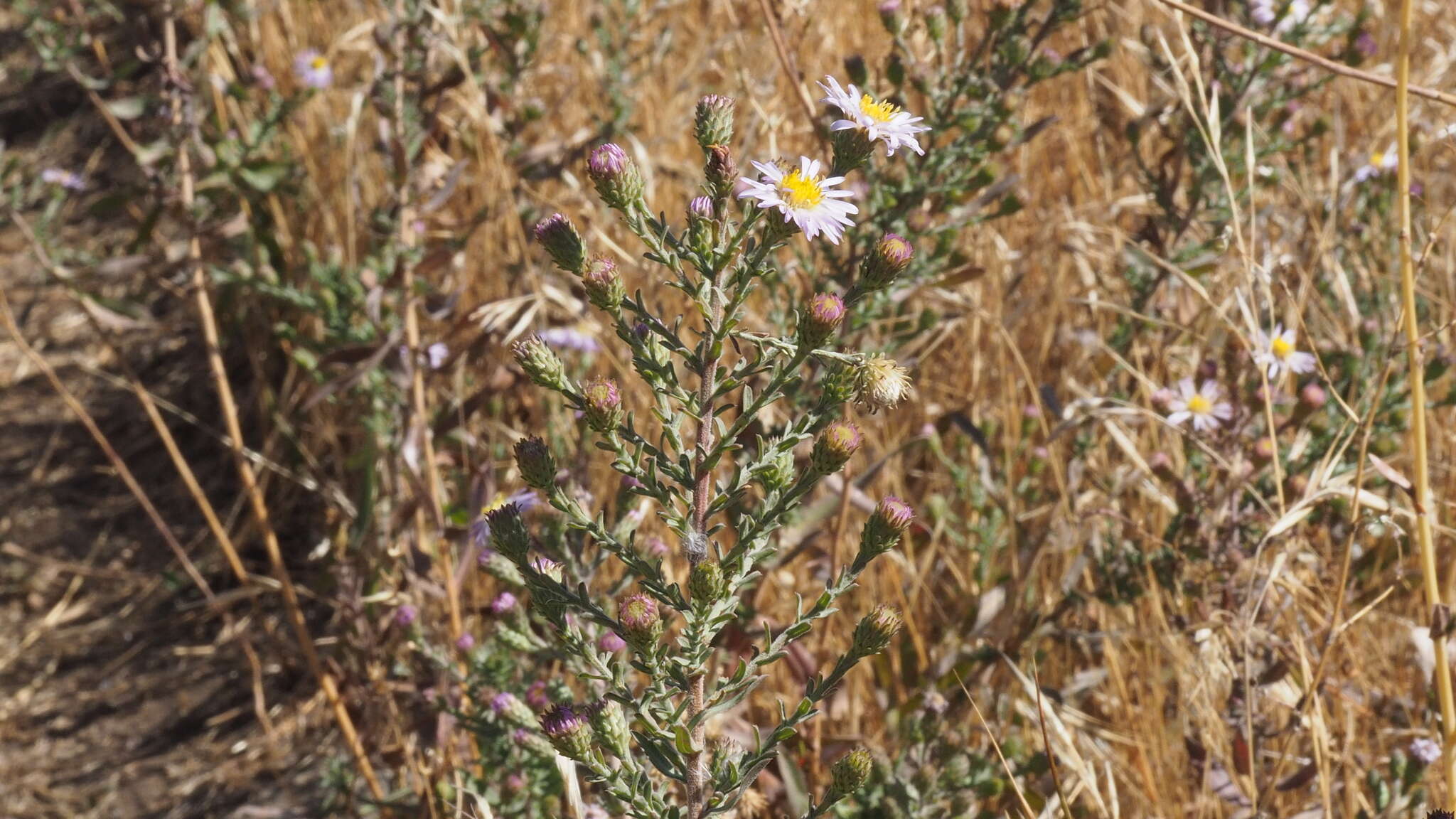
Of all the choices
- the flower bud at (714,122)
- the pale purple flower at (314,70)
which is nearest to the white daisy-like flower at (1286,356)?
the flower bud at (714,122)

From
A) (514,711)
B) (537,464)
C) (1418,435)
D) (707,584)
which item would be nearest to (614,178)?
(537,464)

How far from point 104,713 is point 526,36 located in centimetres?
179

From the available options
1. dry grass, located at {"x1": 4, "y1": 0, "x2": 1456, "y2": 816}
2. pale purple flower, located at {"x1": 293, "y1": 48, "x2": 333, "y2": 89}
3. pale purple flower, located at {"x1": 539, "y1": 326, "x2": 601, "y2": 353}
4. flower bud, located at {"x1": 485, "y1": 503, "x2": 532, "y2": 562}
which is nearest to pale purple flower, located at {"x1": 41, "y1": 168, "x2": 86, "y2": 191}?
dry grass, located at {"x1": 4, "y1": 0, "x2": 1456, "y2": 816}

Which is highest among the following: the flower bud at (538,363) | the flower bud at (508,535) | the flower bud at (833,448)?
the flower bud at (538,363)

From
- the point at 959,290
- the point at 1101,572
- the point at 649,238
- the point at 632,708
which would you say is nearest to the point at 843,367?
the point at 649,238

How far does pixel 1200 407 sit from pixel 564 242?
135cm

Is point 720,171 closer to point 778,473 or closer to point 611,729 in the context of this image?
point 778,473

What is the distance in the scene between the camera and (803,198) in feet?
3.90

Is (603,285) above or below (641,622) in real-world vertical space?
above

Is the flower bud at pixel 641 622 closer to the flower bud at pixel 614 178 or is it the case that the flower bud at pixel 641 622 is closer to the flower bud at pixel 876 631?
the flower bud at pixel 876 631

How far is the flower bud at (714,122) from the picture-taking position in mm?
1210

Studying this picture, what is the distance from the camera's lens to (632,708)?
1207mm

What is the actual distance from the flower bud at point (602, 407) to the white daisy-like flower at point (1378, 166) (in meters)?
2.16

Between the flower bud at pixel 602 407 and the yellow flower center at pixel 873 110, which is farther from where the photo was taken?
the yellow flower center at pixel 873 110
